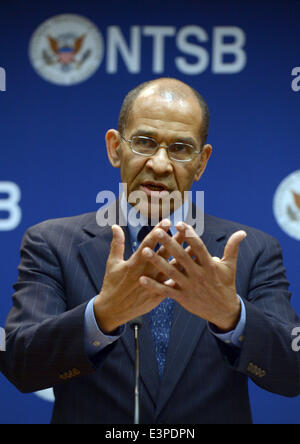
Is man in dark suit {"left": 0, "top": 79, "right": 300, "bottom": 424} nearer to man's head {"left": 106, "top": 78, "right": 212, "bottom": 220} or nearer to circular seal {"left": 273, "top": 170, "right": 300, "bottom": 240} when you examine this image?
man's head {"left": 106, "top": 78, "right": 212, "bottom": 220}

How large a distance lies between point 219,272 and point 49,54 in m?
1.83

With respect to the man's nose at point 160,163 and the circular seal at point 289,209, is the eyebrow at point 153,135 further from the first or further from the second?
the circular seal at point 289,209

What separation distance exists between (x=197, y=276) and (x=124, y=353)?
431 millimetres

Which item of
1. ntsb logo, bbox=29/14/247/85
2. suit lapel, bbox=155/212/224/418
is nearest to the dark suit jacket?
suit lapel, bbox=155/212/224/418

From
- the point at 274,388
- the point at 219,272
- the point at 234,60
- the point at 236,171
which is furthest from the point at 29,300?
the point at 234,60

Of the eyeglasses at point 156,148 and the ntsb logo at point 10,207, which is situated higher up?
the eyeglasses at point 156,148

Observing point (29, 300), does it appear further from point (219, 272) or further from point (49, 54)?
point (49, 54)

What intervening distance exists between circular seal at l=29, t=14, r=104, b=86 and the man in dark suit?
0.94 metres

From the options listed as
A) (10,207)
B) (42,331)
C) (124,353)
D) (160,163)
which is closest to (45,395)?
(10,207)

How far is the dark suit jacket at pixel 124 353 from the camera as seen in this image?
1.67 metres

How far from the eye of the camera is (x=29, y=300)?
1825 mm

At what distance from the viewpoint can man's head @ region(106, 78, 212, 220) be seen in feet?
6.41

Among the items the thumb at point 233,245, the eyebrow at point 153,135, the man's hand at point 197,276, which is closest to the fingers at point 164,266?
the man's hand at point 197,276

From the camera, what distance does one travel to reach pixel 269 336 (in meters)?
1.69
